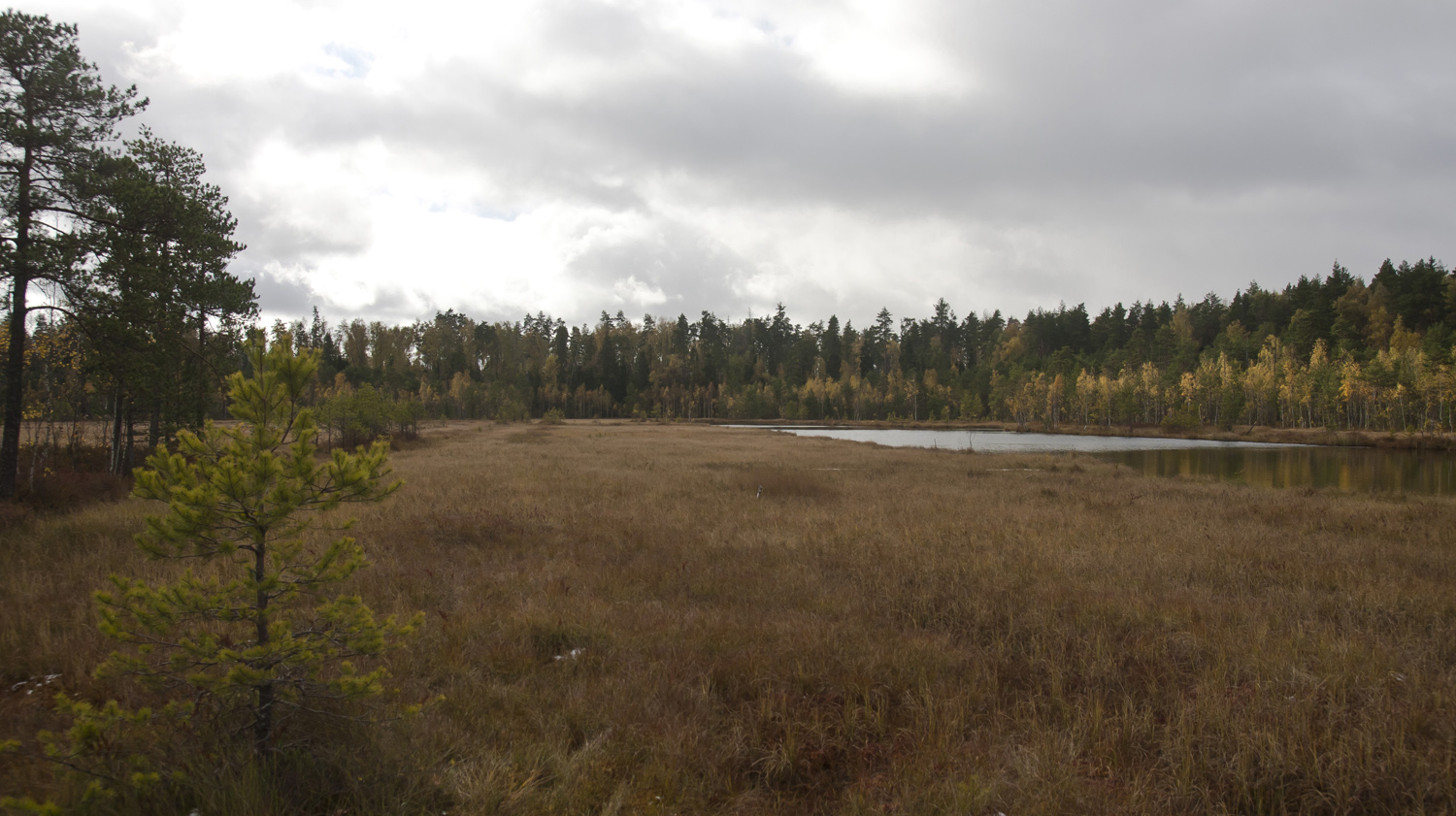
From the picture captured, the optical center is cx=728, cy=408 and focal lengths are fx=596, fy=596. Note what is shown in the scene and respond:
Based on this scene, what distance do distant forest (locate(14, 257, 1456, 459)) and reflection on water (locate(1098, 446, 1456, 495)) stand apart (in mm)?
29167

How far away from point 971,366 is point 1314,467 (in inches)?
4451

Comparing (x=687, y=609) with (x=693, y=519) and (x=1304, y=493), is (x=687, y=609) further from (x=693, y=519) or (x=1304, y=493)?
(x=1304, y=493)

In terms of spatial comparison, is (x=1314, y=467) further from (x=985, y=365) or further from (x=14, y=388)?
(x=985, y=365)

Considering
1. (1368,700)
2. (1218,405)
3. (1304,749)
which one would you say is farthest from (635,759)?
(1218,405)

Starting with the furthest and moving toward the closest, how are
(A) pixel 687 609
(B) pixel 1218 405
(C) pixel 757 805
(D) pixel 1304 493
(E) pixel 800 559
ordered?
(B) pixel 1218 405 → (D) pixel 1304 493 → (E) pixel 800 559 → (A) pixel 687 609 → (C) pixel 757 805

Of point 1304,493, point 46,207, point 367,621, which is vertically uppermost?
point 46,207

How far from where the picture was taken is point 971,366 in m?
145

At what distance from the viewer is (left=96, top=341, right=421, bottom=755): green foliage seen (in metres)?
3.68

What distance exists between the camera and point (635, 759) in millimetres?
4445

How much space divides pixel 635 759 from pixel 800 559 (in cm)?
624

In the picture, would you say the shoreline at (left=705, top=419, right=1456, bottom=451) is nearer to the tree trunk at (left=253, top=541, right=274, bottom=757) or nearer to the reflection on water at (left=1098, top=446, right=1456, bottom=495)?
the reflection on water at (left=1098, top=446, right=1456, bottom=495)

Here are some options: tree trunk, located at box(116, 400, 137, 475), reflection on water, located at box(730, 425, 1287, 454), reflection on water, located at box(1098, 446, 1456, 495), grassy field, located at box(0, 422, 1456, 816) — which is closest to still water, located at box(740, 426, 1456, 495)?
reflection on water, located at box(1098, 446, 1456, 495)

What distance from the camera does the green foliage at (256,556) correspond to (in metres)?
3.68

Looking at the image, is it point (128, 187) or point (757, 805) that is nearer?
point (757, 805)
